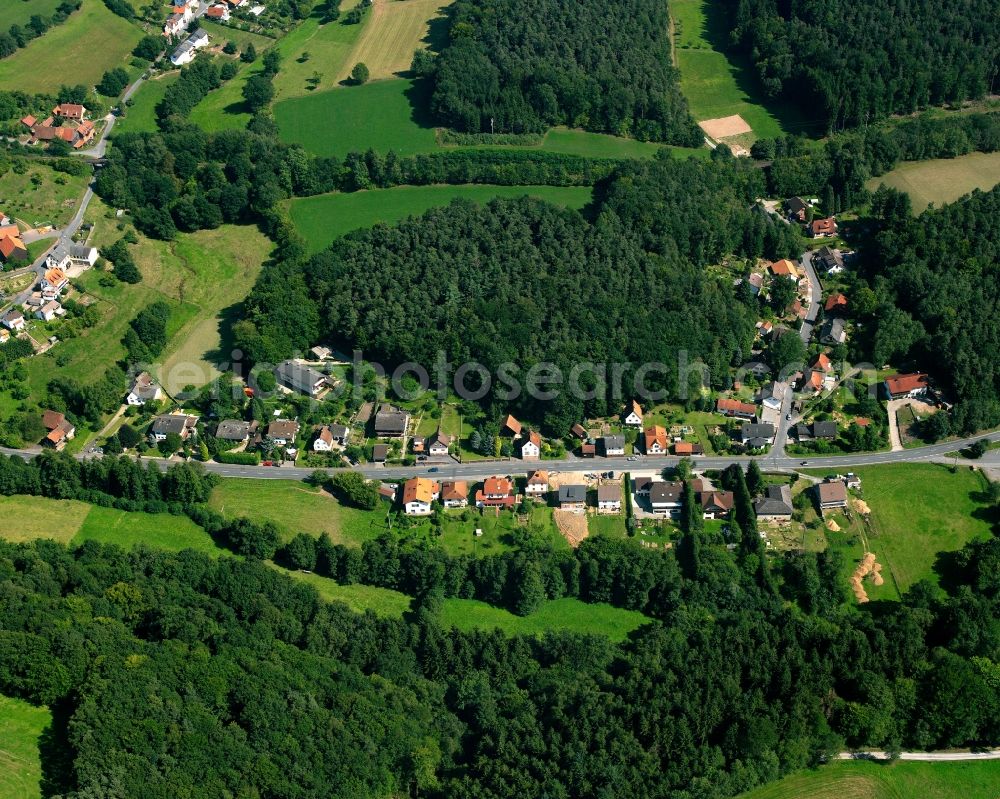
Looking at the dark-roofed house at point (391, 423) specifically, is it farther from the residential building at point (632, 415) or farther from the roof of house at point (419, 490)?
the residential building at point (632, 415)

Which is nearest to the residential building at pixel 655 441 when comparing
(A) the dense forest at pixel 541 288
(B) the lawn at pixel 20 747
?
(A) the dense forest at pixel 541 288

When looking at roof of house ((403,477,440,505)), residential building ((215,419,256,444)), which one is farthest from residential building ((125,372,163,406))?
roof of house ((403,477,440,505))

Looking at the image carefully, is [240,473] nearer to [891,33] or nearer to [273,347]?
[273,347]

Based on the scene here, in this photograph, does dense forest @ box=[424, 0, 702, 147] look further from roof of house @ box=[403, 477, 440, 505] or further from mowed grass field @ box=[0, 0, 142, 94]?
roof of house @ box=[403, 477, 440, 505]

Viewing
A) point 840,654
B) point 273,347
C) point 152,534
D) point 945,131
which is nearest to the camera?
point 840,654

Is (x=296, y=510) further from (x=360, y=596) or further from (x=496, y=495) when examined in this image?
(x=496, y=495)

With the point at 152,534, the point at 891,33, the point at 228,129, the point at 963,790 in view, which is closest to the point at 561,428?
the point at 152,534
